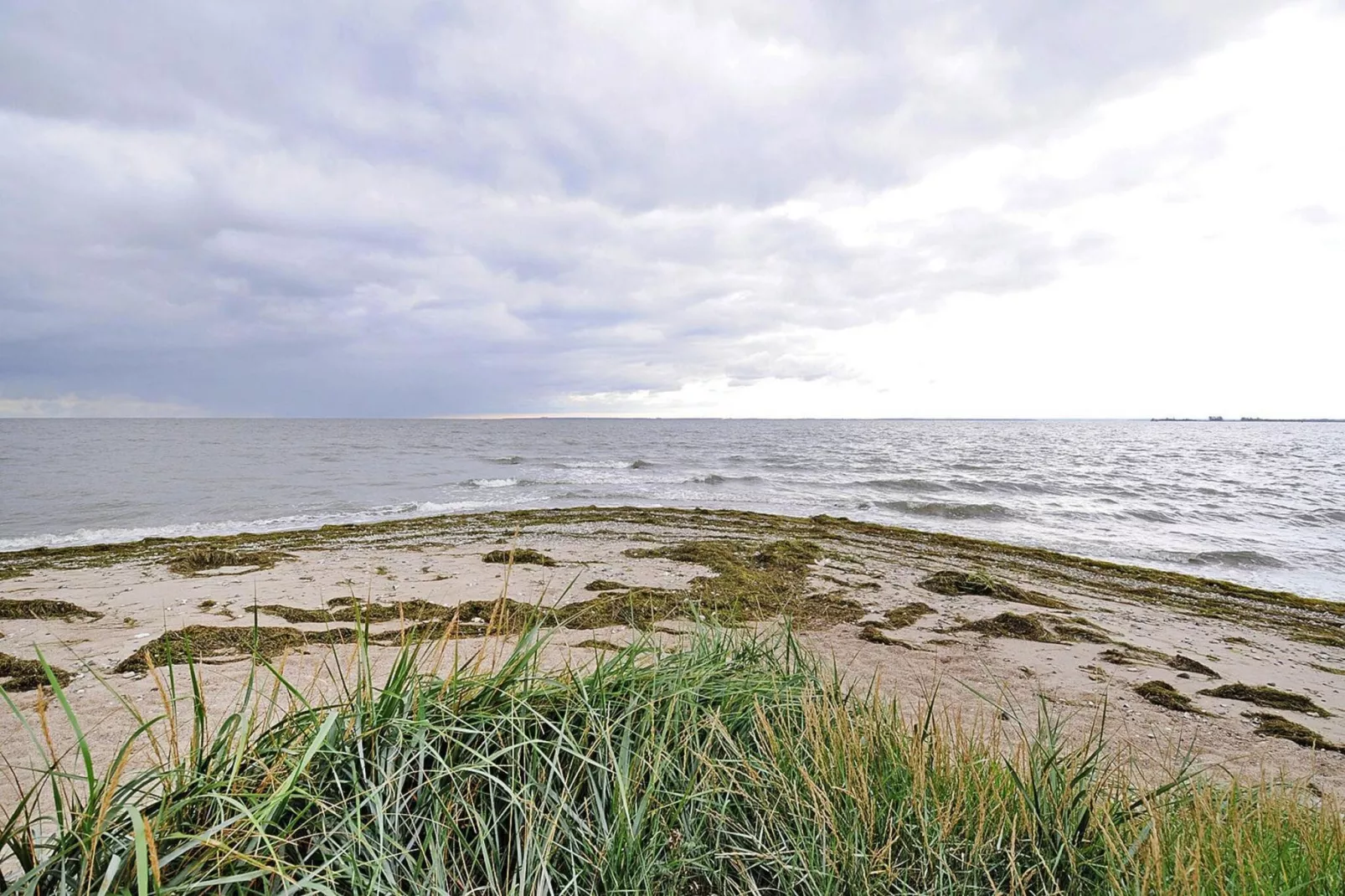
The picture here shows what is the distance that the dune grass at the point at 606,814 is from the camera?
4.94ft

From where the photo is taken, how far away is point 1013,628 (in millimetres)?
7223

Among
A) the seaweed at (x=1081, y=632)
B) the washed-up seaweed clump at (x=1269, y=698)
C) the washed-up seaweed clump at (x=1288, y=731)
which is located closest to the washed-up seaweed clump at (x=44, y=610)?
the seaweed at (x=1081, y=632)

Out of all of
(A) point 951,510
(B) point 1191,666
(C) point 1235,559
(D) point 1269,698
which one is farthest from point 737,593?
(A) point 951,510

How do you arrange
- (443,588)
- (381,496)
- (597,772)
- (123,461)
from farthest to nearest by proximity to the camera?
(123,461) < (381,496) < (443,588) < (597,772)

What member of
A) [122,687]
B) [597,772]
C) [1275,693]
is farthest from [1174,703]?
[122,687]

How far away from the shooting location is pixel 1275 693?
19.1 ft

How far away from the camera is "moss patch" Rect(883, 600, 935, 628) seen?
7297 millimetres

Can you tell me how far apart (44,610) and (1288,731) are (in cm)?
1233

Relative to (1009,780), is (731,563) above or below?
below

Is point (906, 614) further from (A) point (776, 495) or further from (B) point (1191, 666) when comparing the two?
(A) point (776, 495)

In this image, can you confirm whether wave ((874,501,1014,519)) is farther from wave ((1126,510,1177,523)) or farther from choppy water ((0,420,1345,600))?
wave ((1126,510,1177,523))

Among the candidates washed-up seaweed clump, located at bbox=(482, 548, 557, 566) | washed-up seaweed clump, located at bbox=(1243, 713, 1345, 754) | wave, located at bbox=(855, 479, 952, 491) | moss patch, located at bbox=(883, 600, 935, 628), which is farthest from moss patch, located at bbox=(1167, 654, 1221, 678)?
wave, located at bbox=(855, 479, 952, 491)

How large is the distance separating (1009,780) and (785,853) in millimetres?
926

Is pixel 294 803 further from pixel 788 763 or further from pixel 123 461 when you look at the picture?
pixel 123 461
